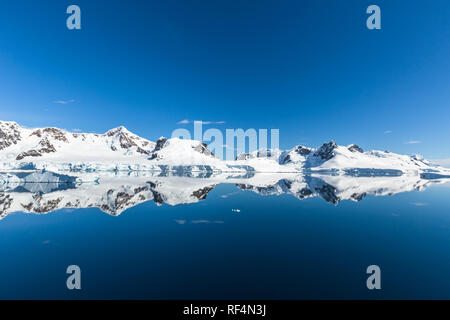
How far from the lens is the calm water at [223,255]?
8.27 meters

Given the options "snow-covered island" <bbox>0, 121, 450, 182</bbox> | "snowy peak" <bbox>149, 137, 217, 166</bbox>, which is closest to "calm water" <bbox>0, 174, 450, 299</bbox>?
"snow-covered island" <bbox>0, 121, 450, 182</bbox>

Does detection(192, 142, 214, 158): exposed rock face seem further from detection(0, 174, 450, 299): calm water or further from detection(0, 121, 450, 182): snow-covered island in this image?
detection(0, 174, 450, 299): calm water

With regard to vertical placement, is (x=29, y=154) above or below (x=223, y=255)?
above

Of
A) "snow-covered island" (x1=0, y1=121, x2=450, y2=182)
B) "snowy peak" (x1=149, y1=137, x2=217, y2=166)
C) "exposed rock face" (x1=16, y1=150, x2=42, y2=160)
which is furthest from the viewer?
"exposed rock face" (x1=16, y1=150, x2=42, y2=160)

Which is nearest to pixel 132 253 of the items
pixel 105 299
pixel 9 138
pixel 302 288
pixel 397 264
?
pixel 105 299

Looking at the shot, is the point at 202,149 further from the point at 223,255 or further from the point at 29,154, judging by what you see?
the point at 223,255

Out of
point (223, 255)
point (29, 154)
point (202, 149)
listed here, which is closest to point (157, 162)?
point (202, 149)

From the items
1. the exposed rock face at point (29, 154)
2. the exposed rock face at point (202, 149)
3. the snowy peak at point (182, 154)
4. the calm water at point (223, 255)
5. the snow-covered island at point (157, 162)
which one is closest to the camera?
the calm water at point (223, 255)

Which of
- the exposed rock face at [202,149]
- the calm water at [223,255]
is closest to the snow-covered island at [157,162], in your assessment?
the exposed rock face at [202,149]

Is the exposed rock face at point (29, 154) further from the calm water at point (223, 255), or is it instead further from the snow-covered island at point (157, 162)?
the calm water at point (223, 255)

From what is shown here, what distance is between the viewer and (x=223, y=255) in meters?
11.5

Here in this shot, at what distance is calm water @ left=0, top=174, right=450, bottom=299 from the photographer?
8266 millimetres
